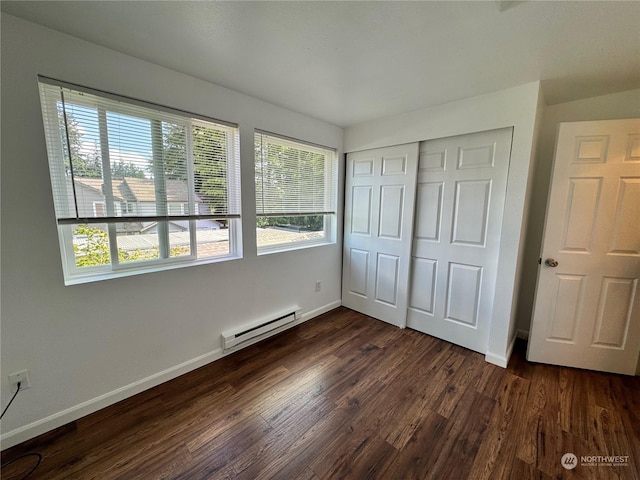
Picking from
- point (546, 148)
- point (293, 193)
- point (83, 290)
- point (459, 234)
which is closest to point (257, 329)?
point (83, 290)

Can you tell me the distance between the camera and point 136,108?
1687 millimetres

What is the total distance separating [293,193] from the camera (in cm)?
269

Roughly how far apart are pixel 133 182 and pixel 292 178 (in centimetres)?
140

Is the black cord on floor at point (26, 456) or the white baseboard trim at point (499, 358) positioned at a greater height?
the white baseboard trim at point (499, 358)

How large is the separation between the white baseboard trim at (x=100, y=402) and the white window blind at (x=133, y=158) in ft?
3.82

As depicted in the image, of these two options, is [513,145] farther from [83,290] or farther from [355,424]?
[83,290]

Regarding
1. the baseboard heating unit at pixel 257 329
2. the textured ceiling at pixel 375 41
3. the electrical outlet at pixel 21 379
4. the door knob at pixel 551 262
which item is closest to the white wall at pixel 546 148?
the textured ceiling at pixel 375 41

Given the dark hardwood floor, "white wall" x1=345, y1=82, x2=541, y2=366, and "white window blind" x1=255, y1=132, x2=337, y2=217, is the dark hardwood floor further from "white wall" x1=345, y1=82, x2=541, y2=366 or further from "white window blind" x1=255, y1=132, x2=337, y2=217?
"white window blind" x1=255, y1=132, x2=337, y2=217

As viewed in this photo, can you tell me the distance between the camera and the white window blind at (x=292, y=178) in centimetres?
239

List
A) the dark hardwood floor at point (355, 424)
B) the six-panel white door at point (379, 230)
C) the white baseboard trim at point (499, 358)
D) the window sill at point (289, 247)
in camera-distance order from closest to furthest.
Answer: the dark hardwood floor at point (355, 424) → the white baseboard trim at point (499, 358) → the window sill at point (289, 247) → the six-panel white door at point (379, 230)

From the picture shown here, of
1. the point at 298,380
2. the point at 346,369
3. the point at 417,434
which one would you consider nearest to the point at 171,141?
the point at 298,380

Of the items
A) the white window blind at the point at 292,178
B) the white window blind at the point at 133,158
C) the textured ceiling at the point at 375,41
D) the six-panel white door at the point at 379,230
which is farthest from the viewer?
the six-panel white door at the point at 379,230

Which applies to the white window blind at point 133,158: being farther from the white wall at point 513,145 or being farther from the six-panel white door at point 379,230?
the white wall at point 513,145

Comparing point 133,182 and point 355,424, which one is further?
point 133,182
